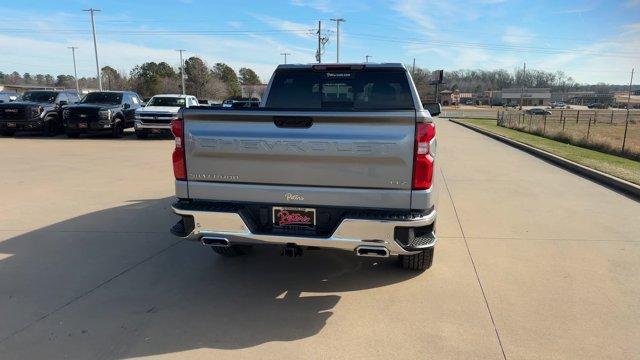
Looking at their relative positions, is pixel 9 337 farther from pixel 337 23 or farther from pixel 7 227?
pixel 337 23

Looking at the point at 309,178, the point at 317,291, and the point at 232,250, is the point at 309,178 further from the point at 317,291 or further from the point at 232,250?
the point at 232,250

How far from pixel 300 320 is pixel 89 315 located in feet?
5.55

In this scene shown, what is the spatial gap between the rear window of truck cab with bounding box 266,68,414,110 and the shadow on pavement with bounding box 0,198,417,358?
5.60ft

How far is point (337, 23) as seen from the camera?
58344 mm

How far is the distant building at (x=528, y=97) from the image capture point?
5615 inches

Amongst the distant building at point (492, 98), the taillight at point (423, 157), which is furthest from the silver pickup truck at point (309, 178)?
the distant building at point (492, 98)

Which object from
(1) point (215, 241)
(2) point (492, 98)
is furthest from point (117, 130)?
(2) point (492, 98)

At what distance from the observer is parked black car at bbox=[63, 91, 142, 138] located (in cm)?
1772

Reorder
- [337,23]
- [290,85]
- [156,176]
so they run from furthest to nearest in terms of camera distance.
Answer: [337,23] → [156,176] → [290,85]

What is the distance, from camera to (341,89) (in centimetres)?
518

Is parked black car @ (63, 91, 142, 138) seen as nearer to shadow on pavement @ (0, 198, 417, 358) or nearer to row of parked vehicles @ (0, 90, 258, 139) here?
row of parked vehicles @ (0, 90, 258, 139)

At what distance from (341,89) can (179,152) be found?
2.12 meters

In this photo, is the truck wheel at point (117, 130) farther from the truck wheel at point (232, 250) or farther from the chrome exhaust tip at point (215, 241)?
the chrome exhaust tip at point (215, 241)

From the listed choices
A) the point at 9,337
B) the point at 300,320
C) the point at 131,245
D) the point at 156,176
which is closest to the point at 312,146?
the point at 300,320
